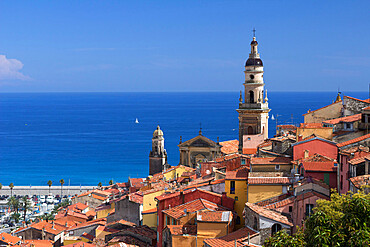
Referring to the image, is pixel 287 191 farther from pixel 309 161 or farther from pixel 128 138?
pixel 128 138

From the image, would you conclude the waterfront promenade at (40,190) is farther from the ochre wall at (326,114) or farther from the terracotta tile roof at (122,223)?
the terracotta tile roof at (122,223)

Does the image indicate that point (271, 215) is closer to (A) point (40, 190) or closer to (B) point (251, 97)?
(B) point (251, 97)

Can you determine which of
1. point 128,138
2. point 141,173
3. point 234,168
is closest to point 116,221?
point 234,168

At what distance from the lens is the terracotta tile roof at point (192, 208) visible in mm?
25219

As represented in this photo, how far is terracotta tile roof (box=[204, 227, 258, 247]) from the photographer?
20.1m

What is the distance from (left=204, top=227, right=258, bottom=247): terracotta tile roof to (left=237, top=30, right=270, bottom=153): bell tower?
24.9m

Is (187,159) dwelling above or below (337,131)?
below

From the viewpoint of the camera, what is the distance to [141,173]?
330ft

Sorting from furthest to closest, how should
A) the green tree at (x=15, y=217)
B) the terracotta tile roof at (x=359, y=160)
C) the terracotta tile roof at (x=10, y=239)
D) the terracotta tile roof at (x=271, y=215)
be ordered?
the green tree at (x=15, y=217) < the terracotta tile roof at (x=10, y=239) < the terracotta tile roof at (x=359, y=160) < the terracotta tile roof at (x=271, y=215)

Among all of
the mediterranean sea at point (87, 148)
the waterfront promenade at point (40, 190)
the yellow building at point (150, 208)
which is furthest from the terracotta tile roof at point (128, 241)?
the mediterranean sea at point (87, 148)

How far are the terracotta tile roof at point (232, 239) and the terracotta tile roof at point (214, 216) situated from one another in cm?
141

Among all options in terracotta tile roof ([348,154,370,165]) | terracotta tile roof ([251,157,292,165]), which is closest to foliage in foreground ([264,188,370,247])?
terracotta tile roof ([348,154,370,165])

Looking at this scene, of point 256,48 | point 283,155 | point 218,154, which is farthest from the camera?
point 218,154

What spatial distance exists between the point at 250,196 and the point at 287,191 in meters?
1.55
